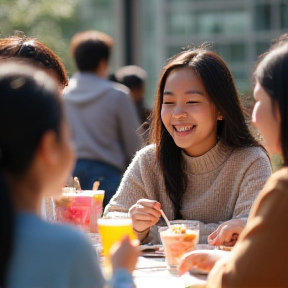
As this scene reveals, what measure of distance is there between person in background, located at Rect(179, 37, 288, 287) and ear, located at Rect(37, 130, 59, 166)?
522 mm

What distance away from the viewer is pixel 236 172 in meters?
2.79

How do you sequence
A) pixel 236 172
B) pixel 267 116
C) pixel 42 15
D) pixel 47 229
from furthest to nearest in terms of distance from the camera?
pixel 42 15
pixel 236 172
pixel 267 116
pixel 47 229

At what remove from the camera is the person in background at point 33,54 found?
2.43m

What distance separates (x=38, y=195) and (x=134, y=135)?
144 inches

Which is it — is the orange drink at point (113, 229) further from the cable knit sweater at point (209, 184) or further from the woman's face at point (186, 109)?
the woman's face at point (186, 109)

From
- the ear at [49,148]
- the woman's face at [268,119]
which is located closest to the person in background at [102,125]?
the woman's face at [268,119]

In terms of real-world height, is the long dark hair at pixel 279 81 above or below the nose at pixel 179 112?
above

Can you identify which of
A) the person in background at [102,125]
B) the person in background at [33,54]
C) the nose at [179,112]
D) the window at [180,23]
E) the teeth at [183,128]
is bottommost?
the person in background at [102,125]

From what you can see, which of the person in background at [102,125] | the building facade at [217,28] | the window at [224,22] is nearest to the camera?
the person in background at [102,125]

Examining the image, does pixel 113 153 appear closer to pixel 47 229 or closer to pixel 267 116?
pixel 267 116

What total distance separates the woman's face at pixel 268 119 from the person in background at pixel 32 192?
1.88ft

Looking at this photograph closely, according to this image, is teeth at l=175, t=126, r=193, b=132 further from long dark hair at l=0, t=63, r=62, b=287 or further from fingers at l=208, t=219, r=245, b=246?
long dark hair at l=0, t=63, r=62, b=287

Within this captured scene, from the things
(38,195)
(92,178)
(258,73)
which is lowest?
(92,178)

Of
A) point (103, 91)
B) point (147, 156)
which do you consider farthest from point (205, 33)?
point (147, 156)
